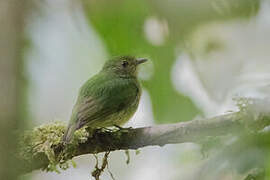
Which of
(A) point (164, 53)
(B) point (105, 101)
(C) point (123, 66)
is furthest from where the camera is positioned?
(C) point (123, 66)

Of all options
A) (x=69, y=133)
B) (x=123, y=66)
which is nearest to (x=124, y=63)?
(x=123, y=66)

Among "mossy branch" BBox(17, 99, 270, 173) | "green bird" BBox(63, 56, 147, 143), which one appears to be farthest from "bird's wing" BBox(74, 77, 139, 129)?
"mossy branch" BBox(17, 99, 270, 173)

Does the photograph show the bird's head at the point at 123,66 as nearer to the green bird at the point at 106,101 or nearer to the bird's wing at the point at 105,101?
the green bird at the point at 106,101

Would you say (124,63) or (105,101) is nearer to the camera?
(105,101)

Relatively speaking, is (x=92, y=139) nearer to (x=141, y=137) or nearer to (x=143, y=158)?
(x=141, y=137)

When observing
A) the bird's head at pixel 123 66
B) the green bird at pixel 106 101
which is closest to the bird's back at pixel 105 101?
the green bird at pixel 106 101

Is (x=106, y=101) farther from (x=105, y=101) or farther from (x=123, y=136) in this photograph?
(x=123, y=136)
